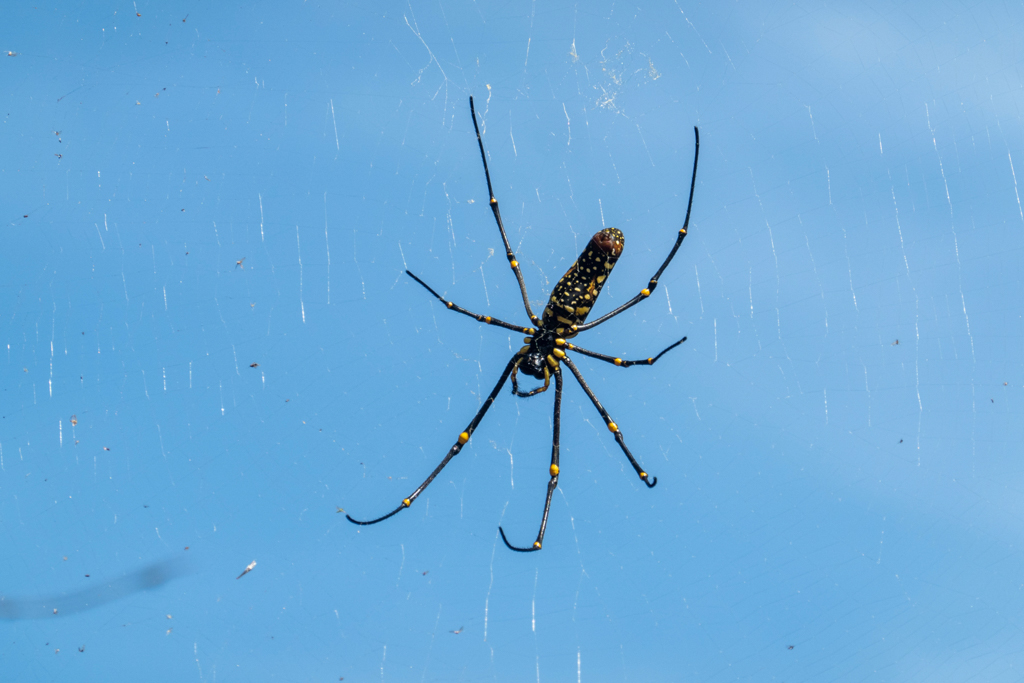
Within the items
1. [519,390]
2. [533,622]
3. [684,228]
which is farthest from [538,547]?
[684,228]

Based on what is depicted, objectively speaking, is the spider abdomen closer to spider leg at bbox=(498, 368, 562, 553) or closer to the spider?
the spider

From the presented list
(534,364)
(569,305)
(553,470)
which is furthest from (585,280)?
(553,470)

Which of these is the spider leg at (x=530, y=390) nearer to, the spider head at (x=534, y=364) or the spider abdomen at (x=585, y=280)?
the spider head at (x=534, y=364)

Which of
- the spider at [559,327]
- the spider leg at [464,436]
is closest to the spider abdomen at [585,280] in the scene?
the spider at [559,327]

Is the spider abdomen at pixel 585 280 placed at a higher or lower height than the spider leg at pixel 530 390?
higher

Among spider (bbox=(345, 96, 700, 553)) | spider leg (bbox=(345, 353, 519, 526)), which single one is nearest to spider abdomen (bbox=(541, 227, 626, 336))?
spider (bbox=(345, 96, 700, 553))

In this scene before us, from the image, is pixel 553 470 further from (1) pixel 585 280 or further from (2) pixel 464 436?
(1) pixel 585 280

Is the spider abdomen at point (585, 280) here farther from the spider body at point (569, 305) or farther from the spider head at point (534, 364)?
the spider head at point (534, 364)

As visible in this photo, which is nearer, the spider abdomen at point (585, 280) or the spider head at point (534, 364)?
the spider abdomen at point (585, 280)

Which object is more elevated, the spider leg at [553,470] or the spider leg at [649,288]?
the spider leg at [649,288]
